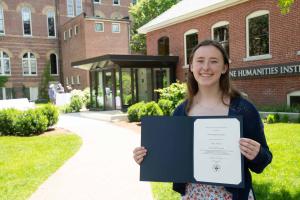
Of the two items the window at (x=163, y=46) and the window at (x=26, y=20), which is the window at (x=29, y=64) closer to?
the window at (x=26, y=20)

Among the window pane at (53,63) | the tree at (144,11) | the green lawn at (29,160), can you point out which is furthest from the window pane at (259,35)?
the window pane at (53,63)

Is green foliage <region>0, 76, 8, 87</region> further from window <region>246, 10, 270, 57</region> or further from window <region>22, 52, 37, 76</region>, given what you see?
window <region>246, 10, 270, 57</region>

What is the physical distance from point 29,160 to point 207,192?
6295 mm

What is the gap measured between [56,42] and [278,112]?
31660 mm

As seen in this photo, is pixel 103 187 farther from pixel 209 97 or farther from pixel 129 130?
pixel 129 130

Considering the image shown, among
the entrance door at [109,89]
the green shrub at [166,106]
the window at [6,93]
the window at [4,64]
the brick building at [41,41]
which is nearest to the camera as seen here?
the green shrub at [166,106]

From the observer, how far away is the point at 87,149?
29.7 ft

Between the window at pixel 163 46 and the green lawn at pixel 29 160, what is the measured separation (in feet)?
36.5

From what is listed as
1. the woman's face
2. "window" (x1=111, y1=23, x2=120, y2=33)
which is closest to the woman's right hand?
the woman's face

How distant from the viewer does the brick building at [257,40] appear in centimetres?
1327

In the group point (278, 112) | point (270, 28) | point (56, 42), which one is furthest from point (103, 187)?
point (56, 42)

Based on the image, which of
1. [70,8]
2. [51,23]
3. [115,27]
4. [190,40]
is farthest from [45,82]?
[190,40]

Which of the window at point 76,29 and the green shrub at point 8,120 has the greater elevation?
the window at point 76,29

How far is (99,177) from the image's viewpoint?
625 centimetres
